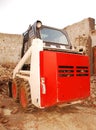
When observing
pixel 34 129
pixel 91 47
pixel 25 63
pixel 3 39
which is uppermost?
pixel 3 39

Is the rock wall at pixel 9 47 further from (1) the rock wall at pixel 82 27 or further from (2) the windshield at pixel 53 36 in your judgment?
(2) the windshield at pixel 53 36

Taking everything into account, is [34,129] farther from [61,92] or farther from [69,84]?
[69,84]

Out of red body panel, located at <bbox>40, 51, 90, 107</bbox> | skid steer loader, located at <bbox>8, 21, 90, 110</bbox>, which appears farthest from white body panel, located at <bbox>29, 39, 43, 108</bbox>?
red body panel, located at <bbox>40, 51, 90, 107</bbox>

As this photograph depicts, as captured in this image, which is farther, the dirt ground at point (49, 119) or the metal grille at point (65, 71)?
the metal grille at point (65, 71)

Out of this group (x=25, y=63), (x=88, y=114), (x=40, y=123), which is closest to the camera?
(x=40, y=123)

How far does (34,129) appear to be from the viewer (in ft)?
13.4

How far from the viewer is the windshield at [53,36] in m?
5.71

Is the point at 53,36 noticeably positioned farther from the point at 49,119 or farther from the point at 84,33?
the point at 84,33

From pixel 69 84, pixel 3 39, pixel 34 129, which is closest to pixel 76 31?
pixel 3 39

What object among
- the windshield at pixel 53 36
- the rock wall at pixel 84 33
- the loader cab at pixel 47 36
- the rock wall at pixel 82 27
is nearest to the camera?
the loader cab at pixel 47 36

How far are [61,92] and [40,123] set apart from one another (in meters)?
0.84

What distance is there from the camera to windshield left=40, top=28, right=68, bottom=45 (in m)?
5.71

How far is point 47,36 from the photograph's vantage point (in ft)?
19.1

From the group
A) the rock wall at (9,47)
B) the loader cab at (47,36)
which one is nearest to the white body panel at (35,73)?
the loader cab at (47,36)
